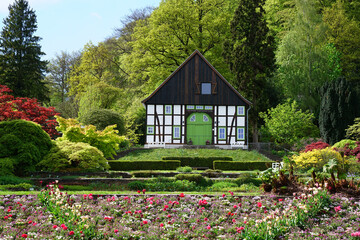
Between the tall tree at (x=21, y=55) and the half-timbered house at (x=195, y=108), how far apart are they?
12791mm

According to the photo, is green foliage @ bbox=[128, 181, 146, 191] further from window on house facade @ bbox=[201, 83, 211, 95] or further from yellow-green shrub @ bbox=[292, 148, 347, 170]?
window on house facade @ bbox=[201, 83, 211, 95]

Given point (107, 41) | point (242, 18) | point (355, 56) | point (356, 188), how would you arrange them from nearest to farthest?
point (356, 188) < point (242, 18) < point (355, 56) < point (107, 41)

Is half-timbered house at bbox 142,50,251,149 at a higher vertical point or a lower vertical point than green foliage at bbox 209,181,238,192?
higher

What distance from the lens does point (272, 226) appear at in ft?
27.7

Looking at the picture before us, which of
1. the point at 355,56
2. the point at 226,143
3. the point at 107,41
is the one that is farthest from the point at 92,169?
the point at 107,41

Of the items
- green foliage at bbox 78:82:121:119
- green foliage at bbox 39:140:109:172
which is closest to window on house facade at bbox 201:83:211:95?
green foliage at bbox 78:82:121:119

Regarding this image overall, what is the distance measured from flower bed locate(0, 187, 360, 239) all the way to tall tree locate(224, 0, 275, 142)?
25159 millimetres

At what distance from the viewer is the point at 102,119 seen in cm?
3145

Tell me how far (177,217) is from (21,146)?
975 cm

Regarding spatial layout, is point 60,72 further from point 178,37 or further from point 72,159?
point 72,159

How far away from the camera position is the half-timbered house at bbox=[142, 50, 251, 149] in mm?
33500

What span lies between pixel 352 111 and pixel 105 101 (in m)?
22.1

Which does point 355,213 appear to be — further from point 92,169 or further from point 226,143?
point 226,143

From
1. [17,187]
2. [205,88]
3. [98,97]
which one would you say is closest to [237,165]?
[205,88]
